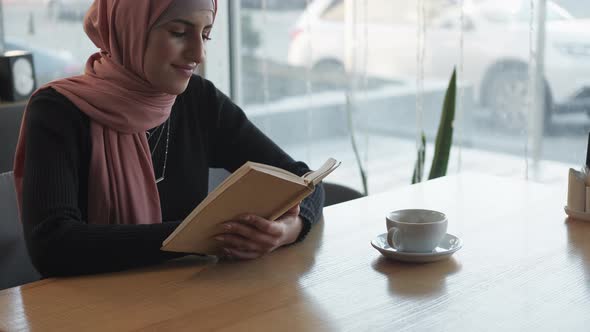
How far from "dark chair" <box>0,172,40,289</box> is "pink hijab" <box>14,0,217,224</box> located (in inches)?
2.8

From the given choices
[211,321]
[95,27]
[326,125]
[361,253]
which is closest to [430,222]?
[361,253]

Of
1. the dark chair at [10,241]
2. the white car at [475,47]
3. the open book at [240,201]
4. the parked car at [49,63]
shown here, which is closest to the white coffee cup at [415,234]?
the open book at [240,201]

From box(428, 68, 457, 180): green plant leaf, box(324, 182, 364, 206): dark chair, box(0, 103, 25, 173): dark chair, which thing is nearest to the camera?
box(324, 182, 364, 206): dark chair

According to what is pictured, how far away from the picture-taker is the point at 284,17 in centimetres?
441

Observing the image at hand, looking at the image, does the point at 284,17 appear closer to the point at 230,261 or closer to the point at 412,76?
the point at 412,76

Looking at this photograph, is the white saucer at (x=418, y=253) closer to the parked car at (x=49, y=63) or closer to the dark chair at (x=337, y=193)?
the dark chair at (x=337, y=193)

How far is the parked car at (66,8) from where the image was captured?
4.04 m

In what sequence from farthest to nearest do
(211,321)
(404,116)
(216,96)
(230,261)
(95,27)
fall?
(404,116)
(216,96)
(95,27)
(230,261)
(211,321)

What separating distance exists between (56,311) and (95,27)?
2.94 feet

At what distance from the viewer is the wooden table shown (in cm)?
124

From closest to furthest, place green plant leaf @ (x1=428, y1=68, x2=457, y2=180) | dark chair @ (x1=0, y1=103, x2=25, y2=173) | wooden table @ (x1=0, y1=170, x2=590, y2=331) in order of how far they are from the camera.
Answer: wooden table @ (x1=0, y1=170, x2=590, y2=331) → dark chair @ (x1=0, y1=103, x2=25, y2=173) → green plant leaf @ (x1=428, y1=68, x2=457, y2=180)

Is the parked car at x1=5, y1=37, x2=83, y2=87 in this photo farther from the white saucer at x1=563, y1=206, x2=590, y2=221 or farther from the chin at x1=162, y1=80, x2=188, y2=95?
the white saucer at x1=563, y1=206, x2=590, y2=221

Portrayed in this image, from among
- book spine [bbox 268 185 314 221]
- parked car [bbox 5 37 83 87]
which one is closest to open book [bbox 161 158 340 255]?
book spine [bbox 268 185 314 221]

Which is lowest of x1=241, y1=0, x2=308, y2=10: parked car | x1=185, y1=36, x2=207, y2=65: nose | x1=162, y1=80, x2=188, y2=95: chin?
→ x1=162, y1=80, x2=188, y2=95: chin
